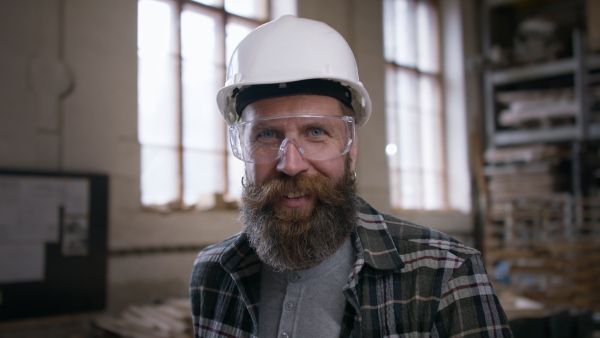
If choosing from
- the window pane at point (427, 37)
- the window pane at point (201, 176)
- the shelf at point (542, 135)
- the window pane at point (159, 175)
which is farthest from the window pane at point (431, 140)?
the window pane at point (159, 175)

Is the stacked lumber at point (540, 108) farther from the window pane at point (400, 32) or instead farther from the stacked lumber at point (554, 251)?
the window pane at point (400, 32)

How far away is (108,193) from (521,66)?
6633 mm

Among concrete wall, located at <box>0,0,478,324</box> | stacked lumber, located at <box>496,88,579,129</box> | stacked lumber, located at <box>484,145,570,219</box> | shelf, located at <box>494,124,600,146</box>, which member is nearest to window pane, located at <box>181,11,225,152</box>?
concrete wall, located at <box>0,0,478,324</box>

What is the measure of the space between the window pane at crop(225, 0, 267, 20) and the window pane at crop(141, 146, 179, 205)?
62.2 inches

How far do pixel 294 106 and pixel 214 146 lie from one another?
3605 mm

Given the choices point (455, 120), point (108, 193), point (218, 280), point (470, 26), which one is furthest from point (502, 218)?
point (218, 280)

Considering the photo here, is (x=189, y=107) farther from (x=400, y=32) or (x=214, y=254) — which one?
(x=400, y=32)

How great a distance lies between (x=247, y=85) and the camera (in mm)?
1733

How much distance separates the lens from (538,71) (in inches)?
306

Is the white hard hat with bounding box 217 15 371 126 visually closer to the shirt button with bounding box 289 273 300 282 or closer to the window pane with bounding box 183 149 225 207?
the shirt button with bounding box 289 273 300 282

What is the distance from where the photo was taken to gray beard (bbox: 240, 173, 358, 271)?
1537 millimetres

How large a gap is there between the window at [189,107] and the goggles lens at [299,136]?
8.69ft

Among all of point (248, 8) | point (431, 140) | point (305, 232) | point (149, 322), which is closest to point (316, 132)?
point (305, 232)

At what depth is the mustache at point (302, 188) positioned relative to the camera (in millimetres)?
1539
